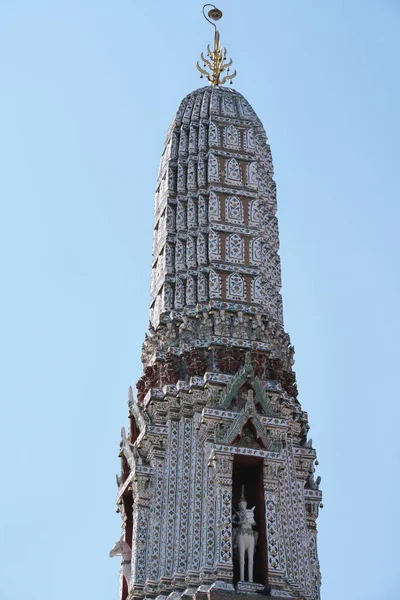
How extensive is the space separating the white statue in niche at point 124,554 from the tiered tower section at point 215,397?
0.17m

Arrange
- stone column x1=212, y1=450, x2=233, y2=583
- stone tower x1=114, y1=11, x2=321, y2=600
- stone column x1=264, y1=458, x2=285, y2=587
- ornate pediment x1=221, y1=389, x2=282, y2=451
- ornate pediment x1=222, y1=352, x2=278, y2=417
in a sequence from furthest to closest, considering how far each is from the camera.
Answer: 1. ornate pediment x1=222, y1=352, x2=278, y2=417
2. ornate pediment x1=221, y1=389, x2=282, y2=451
3. stone tower x1=114, y1=11, x2=321, y2=600
4. stone column x1=264, y1=458, x2=285, y2=587
5. stone column x1=212, y1=450, x2=233, y2=583

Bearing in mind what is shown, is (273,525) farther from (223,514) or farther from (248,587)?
(248,587)

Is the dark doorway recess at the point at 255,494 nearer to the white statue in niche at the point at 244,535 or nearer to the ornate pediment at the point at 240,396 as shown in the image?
the white statue in niche at the point at 244,535

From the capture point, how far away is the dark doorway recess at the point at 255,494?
23.0 meters

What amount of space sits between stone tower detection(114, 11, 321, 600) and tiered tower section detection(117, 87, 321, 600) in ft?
0.09

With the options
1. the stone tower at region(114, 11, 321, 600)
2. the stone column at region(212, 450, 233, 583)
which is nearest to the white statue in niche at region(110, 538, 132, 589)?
the stone tower at region(114, 11, 321, 600)

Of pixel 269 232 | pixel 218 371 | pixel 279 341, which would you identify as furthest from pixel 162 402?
pixel 269 232

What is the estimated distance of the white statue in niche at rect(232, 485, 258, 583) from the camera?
2290cm

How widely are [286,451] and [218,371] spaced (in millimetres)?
2015

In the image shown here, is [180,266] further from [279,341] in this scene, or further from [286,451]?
[286,451]

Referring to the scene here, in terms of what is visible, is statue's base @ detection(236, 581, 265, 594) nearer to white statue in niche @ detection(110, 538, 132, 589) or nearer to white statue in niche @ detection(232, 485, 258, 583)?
white statue in niche @ detection(232, 485, 258, 583)

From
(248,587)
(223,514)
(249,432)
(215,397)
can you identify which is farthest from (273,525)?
(215,397)

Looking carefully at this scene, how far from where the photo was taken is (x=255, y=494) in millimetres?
24109

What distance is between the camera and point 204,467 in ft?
78.8
